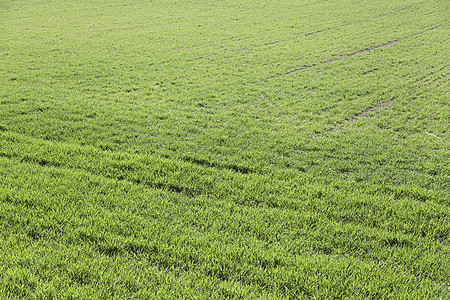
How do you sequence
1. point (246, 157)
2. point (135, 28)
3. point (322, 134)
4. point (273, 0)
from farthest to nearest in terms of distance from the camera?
point (273, 0) → point (135, 28) → point (322, 134) → point (246, 157)

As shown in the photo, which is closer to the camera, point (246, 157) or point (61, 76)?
point (246, 157)

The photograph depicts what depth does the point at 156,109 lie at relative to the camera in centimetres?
1016

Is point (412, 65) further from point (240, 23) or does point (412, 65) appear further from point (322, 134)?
point (240, 23)

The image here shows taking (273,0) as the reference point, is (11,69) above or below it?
below

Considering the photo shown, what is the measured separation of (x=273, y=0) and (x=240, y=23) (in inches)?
722

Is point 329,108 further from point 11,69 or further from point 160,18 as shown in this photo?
point 160,18

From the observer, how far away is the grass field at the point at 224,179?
3904 millimetres

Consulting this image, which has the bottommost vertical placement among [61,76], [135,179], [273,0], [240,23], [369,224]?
[369,224]

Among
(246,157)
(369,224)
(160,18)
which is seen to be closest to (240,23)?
(160,18)

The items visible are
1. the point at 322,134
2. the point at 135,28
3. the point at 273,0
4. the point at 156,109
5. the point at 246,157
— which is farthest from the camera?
the point at 273,0

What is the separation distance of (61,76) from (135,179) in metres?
10.3

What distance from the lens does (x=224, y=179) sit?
20.3 ft

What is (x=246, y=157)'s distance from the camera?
23.4 feet

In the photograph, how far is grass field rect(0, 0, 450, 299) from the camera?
3904mm
